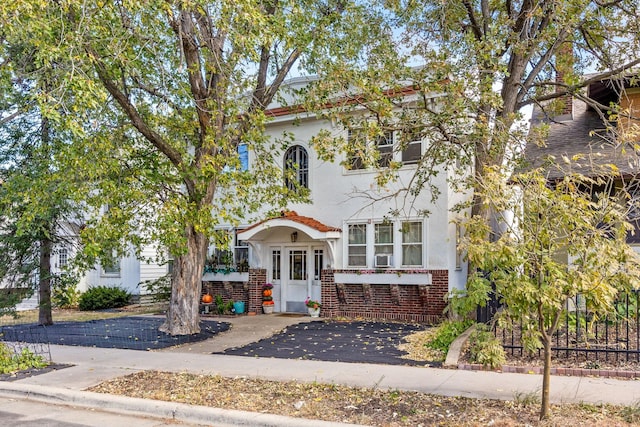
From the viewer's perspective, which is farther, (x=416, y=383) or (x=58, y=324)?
(x=58, y=324)

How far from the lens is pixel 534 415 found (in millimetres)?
6289

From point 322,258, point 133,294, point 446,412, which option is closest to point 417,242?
point 322,258

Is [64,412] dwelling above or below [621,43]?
below

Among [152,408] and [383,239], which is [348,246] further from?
[152,408]

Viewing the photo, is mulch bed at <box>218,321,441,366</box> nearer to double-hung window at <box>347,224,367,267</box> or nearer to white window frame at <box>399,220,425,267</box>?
white window frame at <box>399,220,425,267</box>

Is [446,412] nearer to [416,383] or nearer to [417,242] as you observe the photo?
[416,383]

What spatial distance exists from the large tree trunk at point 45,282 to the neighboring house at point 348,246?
4812 millimetres

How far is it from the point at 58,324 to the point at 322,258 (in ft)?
26.2

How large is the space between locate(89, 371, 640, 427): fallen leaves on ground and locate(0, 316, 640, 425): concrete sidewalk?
0.29 metres

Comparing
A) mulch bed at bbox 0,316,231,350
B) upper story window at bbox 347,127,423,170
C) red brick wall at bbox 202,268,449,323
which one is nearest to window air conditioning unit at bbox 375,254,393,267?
red brick wall at bbox 202,268,449,323

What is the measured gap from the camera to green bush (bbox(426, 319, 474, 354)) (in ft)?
35.2

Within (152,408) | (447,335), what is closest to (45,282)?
(152,408)

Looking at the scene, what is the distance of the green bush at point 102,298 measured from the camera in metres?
21.5

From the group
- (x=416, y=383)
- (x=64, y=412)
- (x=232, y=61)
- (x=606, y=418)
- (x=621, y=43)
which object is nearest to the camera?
(x=606, y=418)
